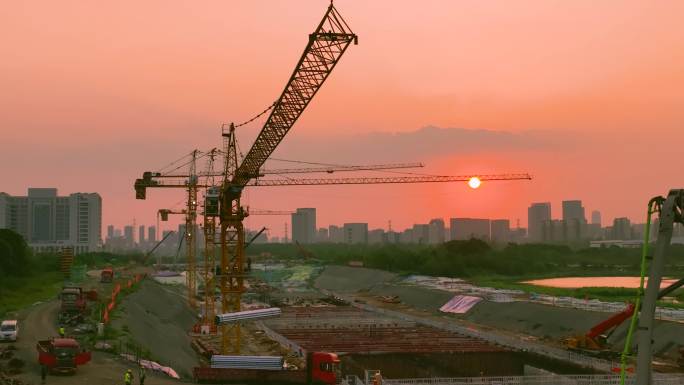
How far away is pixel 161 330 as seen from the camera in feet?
154

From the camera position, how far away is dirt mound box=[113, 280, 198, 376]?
3761 cm

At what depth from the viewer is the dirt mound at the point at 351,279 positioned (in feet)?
374

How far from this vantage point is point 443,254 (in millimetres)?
127438

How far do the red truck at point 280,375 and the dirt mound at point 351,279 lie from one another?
265 ft

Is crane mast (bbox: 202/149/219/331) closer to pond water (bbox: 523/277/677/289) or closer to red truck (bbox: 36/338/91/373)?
red truck (bbox: 36/338/91/373)

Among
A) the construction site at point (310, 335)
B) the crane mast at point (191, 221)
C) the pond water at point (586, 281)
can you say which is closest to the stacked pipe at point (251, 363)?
the construction site at point (310, 335)

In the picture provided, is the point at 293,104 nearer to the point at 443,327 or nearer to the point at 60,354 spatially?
the point at 60,354

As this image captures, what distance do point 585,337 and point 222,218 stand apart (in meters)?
25.6

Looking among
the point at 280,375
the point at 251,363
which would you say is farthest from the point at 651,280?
the point at 251,363

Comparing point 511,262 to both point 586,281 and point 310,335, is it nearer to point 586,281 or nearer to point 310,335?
point 586,281

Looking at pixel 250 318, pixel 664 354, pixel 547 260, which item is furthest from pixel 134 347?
pixel 547 260

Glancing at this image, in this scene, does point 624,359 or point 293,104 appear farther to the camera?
point 293,104

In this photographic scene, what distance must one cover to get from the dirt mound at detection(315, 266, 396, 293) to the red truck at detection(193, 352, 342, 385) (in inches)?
3176

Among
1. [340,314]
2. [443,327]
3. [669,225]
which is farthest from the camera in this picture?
[340,314]
